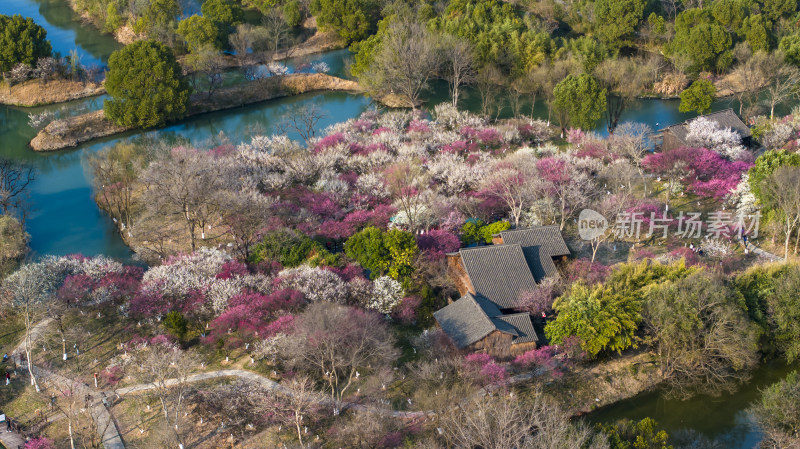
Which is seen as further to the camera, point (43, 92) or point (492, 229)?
point (43, 92)

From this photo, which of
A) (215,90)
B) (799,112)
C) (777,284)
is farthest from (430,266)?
(215,90)

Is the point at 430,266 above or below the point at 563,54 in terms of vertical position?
below

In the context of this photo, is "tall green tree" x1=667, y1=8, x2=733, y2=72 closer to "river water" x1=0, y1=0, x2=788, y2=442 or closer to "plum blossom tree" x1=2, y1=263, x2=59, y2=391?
"river water" x1=0, y1=0, x2=788, y2=442

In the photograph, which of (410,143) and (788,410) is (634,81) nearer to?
(410,143)

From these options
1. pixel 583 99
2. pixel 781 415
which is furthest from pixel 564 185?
pixel 781 415

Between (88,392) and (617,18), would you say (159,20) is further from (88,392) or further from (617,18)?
(88,392)

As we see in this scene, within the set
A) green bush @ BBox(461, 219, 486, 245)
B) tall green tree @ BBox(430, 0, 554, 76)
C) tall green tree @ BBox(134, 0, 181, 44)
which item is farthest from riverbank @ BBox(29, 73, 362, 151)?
green bush @ BBox(461, 219, 486, 245)

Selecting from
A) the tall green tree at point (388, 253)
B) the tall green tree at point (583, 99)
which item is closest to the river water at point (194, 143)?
the tall green tree at point (583, 99)

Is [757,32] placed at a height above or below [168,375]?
above
